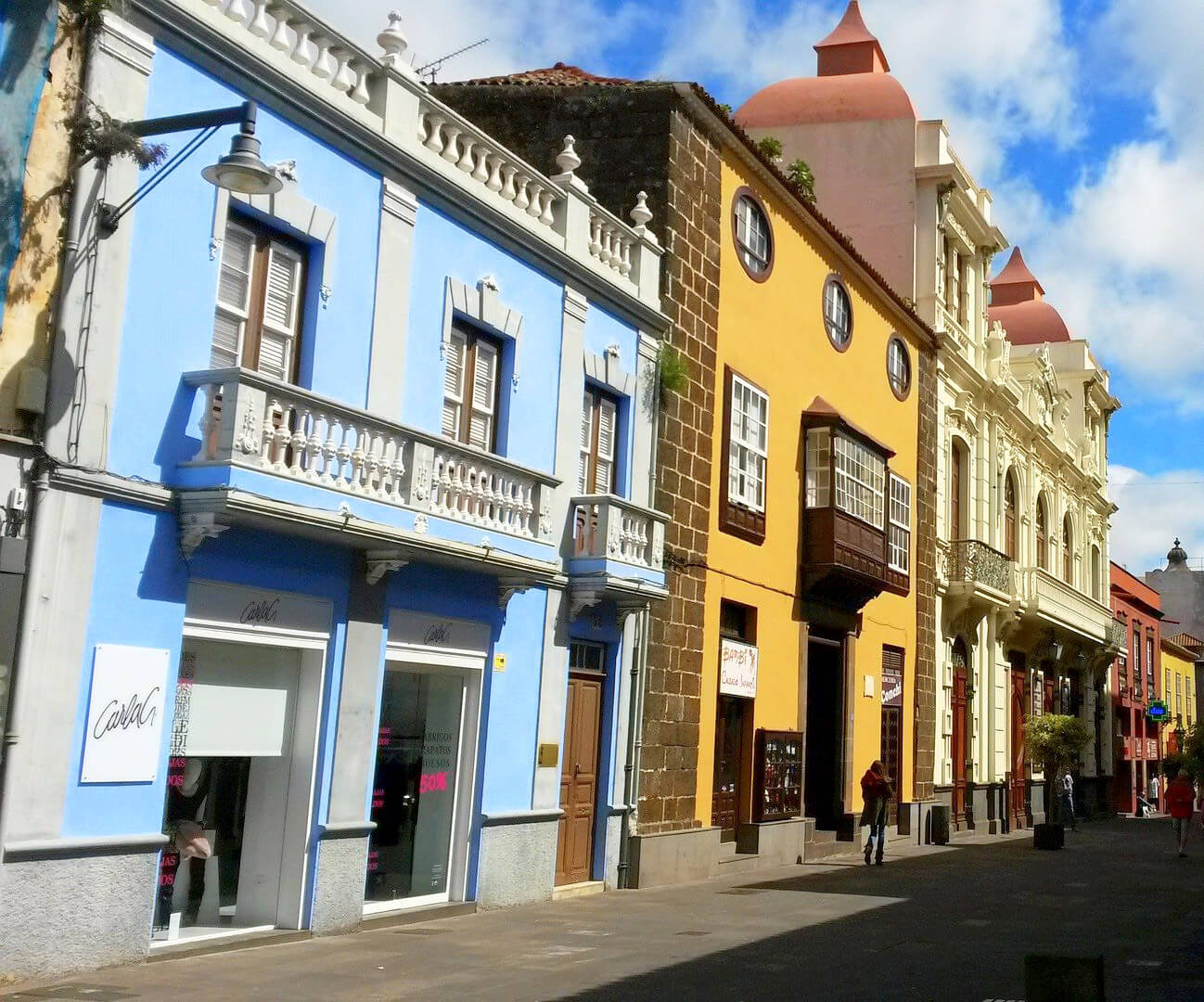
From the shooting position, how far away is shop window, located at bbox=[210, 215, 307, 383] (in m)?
11.5

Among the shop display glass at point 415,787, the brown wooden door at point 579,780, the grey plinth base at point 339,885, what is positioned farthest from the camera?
the brown wooden door at point 579,780

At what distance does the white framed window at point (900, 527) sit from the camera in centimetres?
2514

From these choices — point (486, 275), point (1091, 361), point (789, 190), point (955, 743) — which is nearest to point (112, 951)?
point (486, 275)

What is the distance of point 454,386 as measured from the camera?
14.2m

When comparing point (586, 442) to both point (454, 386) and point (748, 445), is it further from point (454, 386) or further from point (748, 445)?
point (748, 445)

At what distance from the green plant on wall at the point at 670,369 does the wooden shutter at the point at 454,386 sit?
4074 mm

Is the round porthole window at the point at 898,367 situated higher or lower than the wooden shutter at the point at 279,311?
higher

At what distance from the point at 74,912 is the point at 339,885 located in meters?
2.96

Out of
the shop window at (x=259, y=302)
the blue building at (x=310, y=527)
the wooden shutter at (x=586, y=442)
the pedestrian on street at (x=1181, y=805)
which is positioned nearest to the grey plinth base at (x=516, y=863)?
the blue building at (x=310, y=527)

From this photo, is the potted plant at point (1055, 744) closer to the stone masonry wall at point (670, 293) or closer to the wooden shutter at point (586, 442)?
the stone masonry wall at point (670, 293)

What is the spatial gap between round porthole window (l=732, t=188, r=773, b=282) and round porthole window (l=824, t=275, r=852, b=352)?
257cm

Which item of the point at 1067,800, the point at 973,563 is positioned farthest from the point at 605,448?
the point at 1067,800

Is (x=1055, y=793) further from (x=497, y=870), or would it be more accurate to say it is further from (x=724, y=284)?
(x=497, y=870)

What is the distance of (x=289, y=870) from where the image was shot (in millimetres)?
11922
